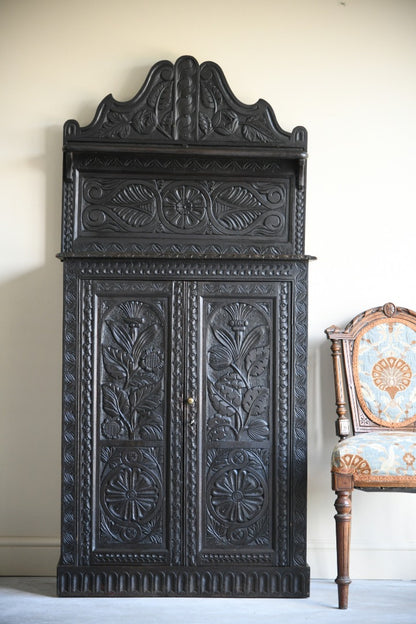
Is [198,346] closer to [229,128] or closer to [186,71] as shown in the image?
[229,128]

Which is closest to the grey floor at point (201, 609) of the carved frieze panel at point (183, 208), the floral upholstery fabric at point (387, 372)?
the floral upholstery fabric at point (387, 372)

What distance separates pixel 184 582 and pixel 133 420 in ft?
2.45

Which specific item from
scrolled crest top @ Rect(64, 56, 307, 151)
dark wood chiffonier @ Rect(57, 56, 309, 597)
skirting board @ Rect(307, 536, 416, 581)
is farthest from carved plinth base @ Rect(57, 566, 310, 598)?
scrolled crest top @ Rect(64, 56, 307, 151)

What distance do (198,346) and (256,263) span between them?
458mm

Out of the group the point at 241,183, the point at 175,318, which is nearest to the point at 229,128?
the point at 241,183

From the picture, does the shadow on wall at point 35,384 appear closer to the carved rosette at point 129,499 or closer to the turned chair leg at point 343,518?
the carved rosette at point 129,499

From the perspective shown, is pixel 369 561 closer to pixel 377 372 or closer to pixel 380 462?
pixel 380 462

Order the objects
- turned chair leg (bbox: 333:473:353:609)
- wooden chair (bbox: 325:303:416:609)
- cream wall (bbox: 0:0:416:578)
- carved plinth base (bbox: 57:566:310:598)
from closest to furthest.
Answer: turned chair leg (bbox: 333:473:353:609), carved plinth base (bbox: 57:566:310:598), wooden chair (bbox: 325:303:416:609), cream wall (bbox: 0:0:416:578)

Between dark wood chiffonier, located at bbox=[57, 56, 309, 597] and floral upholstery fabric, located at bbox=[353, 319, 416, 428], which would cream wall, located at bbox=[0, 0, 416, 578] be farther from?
dark wood chiffonier, located at bbox=[57, 56, 309, 597]

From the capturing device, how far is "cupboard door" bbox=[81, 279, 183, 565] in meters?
3.06

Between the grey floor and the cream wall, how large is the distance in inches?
13.8

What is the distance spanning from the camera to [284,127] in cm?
354

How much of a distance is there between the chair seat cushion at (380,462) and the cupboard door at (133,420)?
Answer: 2.42 ft

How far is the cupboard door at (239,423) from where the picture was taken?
308cm
